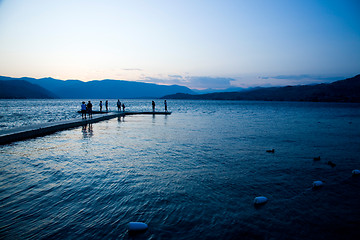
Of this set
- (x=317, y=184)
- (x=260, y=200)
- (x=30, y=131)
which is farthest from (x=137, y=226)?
(x=30, y=131)

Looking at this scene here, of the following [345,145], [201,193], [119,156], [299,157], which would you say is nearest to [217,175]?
[201,193]

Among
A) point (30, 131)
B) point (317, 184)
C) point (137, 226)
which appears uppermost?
point (30, 131)

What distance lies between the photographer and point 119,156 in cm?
1073

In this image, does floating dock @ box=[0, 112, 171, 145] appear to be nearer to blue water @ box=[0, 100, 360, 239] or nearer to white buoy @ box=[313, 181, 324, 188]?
blue water @ box=[0, 100, 360, 239]

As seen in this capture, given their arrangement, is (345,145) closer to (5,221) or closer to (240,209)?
(240,209)

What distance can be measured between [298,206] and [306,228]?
1.10m

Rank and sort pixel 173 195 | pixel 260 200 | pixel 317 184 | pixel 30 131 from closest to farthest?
1. pixel 260 200
2. pixel 173 195
3. pixel 317 184
4. pixel 30 131

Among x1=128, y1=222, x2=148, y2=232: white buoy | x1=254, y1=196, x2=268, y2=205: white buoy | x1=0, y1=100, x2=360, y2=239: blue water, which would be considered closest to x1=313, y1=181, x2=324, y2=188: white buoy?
x1=0, y1=100, x2=360, y2=239: blue water

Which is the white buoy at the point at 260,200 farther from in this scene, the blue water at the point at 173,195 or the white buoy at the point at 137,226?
the white buoy at the point at 137,226

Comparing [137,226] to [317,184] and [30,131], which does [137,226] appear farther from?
[30,131]

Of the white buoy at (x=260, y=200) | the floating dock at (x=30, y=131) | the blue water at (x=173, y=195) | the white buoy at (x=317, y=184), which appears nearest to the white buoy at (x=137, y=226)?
the blue water at (x=173, y=195)

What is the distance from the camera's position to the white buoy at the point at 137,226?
4699 millimetres

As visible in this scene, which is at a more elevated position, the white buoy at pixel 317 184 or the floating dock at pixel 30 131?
the floating dock at pixel 30 131

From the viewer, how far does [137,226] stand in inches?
187
